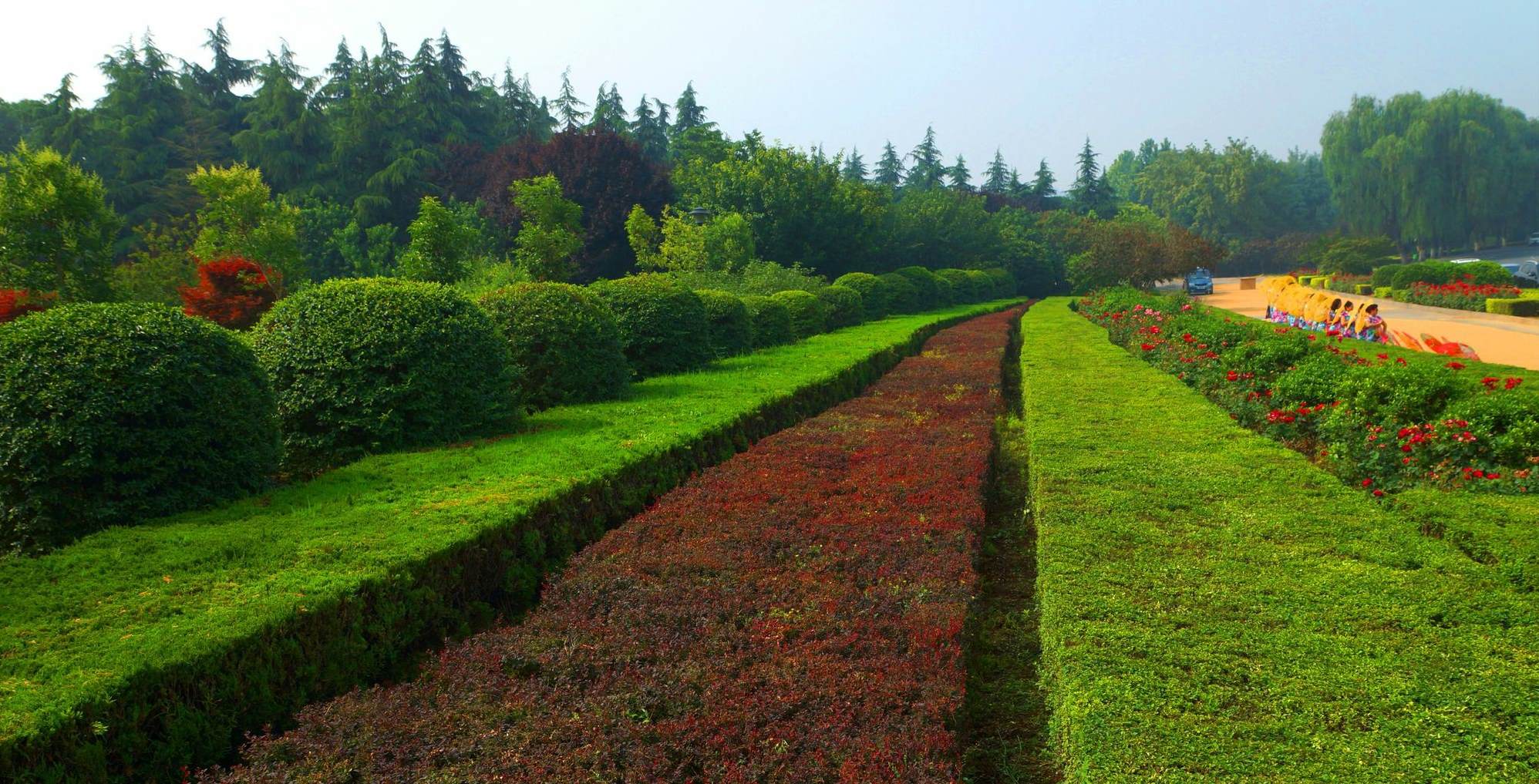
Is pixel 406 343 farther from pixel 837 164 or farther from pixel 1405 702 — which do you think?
pixel 837 164

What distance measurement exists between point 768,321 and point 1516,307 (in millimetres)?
23414

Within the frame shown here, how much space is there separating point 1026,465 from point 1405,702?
6230 millimetres

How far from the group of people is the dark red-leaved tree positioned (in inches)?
917

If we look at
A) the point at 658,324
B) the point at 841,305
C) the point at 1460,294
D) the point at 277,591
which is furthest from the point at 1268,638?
the point at 1460,294

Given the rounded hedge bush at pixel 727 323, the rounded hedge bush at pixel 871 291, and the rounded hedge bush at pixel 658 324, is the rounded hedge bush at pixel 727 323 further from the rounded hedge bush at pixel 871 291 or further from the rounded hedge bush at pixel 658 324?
the rounded hedge bush at pixel 871 291

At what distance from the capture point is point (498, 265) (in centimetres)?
2234

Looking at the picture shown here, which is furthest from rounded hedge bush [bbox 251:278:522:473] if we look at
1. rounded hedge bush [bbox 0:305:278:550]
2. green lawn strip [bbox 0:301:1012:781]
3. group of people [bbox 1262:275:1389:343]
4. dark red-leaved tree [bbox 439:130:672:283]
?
dark red-leaved tree [bbox 439:130:672:283]

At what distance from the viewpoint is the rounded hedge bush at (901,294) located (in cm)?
2885

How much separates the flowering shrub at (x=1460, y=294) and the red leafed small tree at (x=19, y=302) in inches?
1442

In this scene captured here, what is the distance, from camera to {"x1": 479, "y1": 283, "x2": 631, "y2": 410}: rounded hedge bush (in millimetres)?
9133

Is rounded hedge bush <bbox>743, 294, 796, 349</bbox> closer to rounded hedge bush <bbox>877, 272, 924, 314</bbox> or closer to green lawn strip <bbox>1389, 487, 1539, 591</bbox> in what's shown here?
green lawn strip <bbox>1389, 487, 1539, 591</bbox>

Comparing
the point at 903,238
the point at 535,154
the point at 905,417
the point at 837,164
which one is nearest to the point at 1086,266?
the point at 903,238

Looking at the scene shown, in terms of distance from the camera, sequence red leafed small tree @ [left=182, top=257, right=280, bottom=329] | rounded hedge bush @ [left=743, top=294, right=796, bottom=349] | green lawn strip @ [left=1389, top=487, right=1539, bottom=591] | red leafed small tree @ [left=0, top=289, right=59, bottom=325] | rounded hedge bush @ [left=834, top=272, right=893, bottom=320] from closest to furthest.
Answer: green lawn strip @ [left=1389, top=487, right=1539, bottom=591]
red leafed small tree @ [left=0, top=289, right=59, bottom=325]
rounded hedge bush @ [left=743, top=294, right=796, bottom=349]
red leafed small tree @ [left=182, top=257, right=280, bottom=329]
rounded hedge bush @ [left=834, top=272, right=893, bottom=320]

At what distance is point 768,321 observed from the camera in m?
16.5
